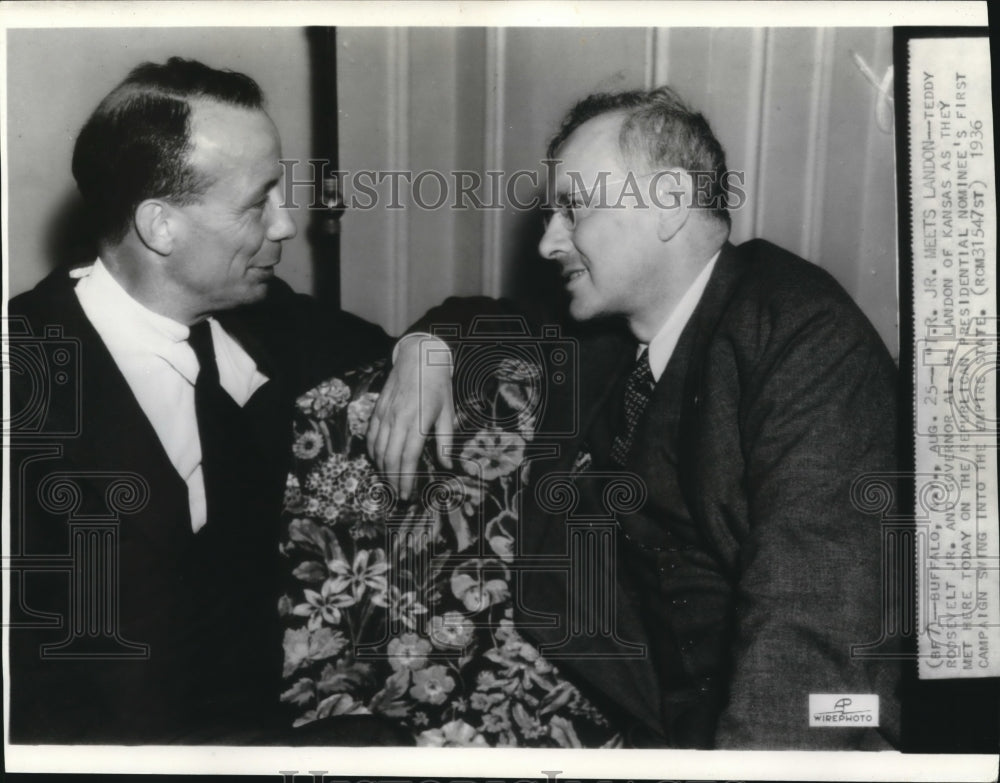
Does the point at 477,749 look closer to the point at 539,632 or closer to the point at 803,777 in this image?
the point at 539,632

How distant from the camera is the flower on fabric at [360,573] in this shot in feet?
4.51

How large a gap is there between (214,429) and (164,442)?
67 millimetres

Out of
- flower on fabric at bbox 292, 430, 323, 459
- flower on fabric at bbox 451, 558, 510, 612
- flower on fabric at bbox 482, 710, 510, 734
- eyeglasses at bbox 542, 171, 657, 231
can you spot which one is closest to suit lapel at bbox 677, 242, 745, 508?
eyeglasses at bbox 542, 171, 657, 231

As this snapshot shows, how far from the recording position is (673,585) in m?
1.32

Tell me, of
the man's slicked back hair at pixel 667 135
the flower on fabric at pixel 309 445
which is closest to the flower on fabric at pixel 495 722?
the flower on fabric at pixel 309 445

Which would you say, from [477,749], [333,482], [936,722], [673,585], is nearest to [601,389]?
[673,585]

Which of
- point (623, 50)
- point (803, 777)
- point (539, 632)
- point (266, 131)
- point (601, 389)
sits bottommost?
point (803, 777)

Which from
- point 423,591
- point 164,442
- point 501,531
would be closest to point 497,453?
point 501,531

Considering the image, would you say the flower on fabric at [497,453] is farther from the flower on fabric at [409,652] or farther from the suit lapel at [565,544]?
the flower on fabric at [409,652]

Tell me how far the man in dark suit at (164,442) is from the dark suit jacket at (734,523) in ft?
0.88

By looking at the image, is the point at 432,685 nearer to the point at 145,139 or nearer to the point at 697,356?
the point at 697,356

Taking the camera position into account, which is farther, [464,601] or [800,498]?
[464,601]

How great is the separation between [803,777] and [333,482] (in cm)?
72

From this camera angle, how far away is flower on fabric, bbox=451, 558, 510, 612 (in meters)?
1.37
